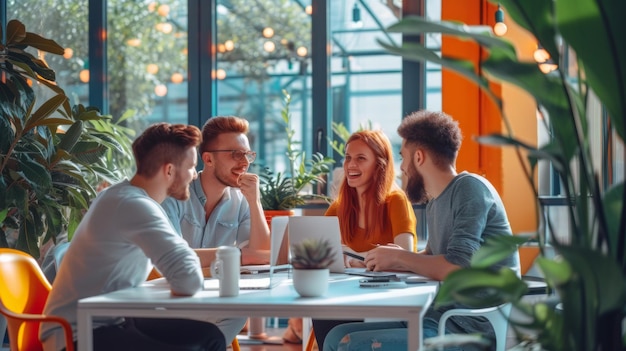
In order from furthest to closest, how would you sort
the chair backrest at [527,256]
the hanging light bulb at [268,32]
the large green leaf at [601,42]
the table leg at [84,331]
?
1. the hanging light bulb at [268,32]
2. the chair backrest at [527,256]
3. the table leg at [84,331]
4. the large green leaf at [601,42]

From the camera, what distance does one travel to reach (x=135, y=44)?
24.5ft

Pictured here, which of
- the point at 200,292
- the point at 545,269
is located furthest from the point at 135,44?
the point at 545,269

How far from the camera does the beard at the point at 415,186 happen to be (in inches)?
132

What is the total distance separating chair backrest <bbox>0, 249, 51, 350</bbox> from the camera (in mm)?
2725

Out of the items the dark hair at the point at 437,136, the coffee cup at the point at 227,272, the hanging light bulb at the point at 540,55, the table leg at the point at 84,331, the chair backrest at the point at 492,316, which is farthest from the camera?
the hanging light bulb at the point at 540,55

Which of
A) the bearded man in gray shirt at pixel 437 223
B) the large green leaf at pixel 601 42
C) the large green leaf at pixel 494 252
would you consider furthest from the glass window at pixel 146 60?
the large green leaf at pixel 601 42

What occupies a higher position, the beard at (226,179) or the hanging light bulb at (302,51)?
the hanging light bulb at (302,51)

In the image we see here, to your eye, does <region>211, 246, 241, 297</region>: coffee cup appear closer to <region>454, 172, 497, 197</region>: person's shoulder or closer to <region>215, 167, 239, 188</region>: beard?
<region>454, 172, 497, 197</region>: person's shoulder

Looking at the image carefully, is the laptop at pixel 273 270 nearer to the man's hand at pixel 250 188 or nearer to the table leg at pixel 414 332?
the man's hand at pixel 250 188

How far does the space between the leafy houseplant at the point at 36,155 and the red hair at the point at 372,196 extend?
1.59 m

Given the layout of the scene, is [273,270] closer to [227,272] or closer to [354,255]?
[227,272]

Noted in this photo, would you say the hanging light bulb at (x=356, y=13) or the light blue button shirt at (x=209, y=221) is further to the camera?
the hanging light bulb at (x=356, y=13)

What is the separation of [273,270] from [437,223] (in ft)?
2.35

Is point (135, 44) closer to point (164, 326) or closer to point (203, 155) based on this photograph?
point (203, 155)
